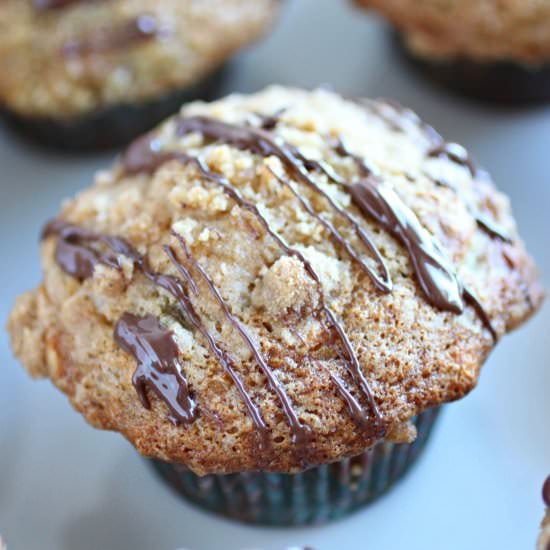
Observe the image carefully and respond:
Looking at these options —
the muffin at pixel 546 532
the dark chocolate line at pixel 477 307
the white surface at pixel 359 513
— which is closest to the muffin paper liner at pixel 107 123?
the white surface at pixel 359 513

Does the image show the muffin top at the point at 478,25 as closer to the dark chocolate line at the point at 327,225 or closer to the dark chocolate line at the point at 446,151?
the dark chocolate line at the point at 446,151

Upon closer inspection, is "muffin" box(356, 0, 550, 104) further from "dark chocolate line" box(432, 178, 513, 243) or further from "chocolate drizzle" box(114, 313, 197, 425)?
"chocolate drizzle" box(114, 313, 197, 425)

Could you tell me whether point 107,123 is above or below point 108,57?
below

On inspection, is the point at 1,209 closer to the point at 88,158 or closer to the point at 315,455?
the point at 88,158

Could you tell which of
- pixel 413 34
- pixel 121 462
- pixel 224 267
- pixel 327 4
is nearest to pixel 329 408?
pixel 224 267

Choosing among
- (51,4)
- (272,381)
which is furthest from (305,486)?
(51,4)

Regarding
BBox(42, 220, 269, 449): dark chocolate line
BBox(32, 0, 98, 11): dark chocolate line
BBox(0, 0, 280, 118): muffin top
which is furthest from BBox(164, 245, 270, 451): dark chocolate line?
BBox(32, 0, 98, 11): dark chocolate line

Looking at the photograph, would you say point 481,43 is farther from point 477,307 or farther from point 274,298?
point 274,298
